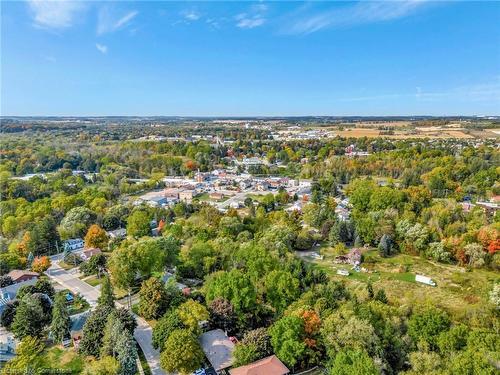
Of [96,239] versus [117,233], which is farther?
[117,233]

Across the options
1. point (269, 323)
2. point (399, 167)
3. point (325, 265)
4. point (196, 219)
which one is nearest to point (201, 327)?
point (269, 323)

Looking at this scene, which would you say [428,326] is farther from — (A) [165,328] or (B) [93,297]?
(B) [93,297]

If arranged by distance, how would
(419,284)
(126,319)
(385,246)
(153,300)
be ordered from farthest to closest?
(385,246) < (419,284) < (153,300) < (126,319)

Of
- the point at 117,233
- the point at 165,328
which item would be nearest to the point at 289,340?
the point at 165,328

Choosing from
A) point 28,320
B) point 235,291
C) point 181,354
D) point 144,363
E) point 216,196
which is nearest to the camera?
point 181,354

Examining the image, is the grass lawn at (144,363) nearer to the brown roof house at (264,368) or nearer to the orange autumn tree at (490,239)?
the brown roof house at (264,368)

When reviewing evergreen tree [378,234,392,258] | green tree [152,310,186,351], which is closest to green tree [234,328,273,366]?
green tree [152,310,186,351]

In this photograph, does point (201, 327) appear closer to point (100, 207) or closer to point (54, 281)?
point (54, 281)
